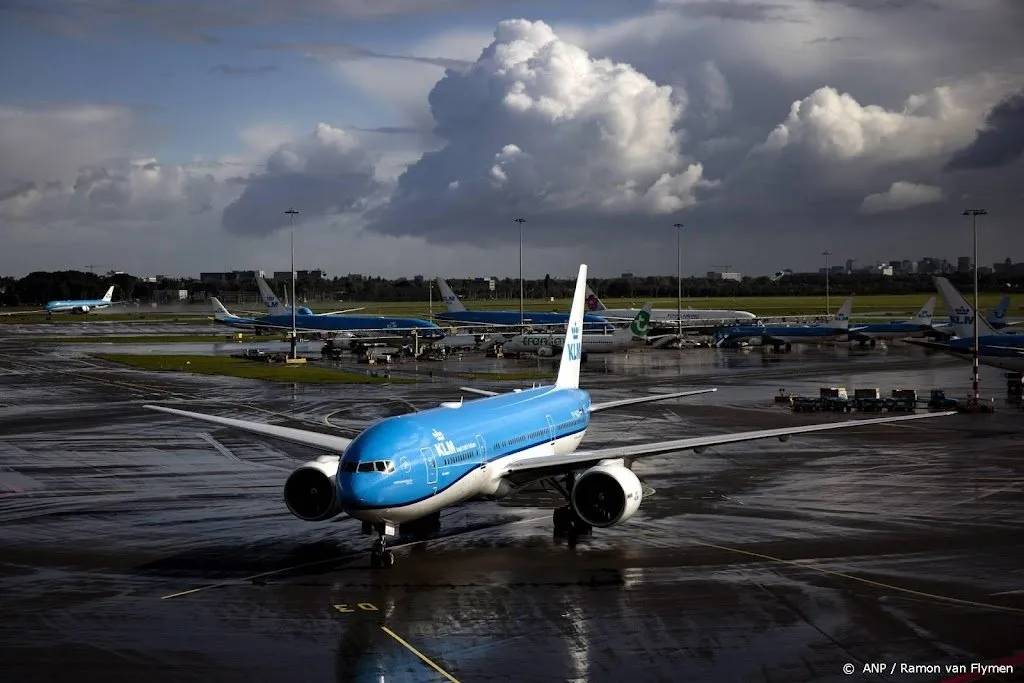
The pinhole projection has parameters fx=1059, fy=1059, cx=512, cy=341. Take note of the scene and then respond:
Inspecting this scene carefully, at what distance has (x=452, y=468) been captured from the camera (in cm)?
3088

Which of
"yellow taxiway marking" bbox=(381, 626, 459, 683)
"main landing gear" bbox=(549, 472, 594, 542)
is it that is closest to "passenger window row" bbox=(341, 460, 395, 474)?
"yellow taxiway marking" bbox=(381, 626, 459, 683)

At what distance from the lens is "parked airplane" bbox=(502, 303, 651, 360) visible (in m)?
114

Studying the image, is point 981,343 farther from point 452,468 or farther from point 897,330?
point 452,468

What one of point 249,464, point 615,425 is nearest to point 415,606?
point 249,464

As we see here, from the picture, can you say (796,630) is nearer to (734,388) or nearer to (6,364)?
(734,388)

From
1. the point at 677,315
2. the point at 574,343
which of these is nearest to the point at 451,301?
the point at 677,315

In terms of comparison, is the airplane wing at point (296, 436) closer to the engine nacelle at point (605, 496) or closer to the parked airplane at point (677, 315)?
the engine nacelle at point (605, 496)

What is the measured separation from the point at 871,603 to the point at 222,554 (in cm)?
1854

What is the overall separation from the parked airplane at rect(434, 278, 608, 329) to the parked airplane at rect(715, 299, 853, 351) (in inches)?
812

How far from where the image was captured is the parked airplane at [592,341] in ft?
374

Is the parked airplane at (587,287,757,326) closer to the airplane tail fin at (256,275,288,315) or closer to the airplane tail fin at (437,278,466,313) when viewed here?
the airplane tail fin at (437,278,466,313)

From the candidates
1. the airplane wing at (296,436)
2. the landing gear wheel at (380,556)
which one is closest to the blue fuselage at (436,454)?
the landing gear wheel at (380,556)

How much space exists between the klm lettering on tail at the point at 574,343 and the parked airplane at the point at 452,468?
6300 millimetres

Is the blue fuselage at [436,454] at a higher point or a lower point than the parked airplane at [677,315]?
lower
